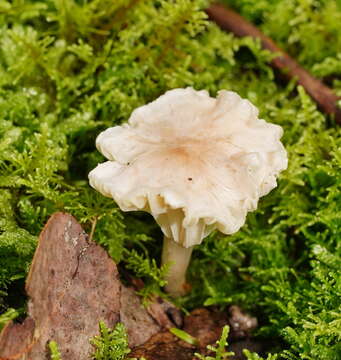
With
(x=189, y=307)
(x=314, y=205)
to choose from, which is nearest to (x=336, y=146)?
(x=314, y=205)

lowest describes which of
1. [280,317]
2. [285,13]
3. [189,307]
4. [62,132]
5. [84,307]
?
[189,307]

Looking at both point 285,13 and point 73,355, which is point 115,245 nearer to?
point 73,355

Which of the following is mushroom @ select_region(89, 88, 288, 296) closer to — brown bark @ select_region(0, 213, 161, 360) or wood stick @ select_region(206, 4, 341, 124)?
brown bark @ select_region(0, 213, 161, 360)

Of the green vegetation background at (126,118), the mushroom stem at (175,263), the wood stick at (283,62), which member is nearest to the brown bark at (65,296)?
the green vegetation background at (126,118)

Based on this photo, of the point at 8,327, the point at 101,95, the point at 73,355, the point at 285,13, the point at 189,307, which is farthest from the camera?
the point at 285,13

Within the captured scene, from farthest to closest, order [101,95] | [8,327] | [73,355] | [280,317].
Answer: [101,95] < [280,317] < [73,355] < [8,327]

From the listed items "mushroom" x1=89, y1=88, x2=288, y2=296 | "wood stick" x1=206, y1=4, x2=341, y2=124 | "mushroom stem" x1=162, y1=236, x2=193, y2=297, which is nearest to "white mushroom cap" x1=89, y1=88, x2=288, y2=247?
"mushroom" x1=89, y1=88, x2=288, y2=296

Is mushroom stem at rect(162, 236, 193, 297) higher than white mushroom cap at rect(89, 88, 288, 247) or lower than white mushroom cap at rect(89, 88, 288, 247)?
lower
